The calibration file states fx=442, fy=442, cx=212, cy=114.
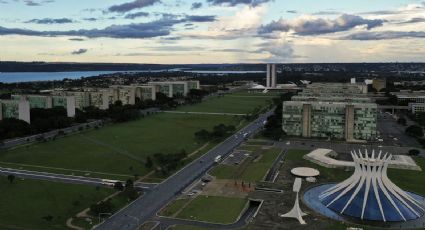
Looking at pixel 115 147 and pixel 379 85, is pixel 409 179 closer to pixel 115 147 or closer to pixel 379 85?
pixel 115 147

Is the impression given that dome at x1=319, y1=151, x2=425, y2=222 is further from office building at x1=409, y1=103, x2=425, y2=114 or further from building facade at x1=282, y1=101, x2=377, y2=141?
office building at x1=409, y1=103, x2=425, y2=114

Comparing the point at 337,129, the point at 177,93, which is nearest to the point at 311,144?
the point at 337,129

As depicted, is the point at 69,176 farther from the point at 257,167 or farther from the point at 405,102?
the point at 405,102

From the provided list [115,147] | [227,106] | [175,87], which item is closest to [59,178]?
[115,147]

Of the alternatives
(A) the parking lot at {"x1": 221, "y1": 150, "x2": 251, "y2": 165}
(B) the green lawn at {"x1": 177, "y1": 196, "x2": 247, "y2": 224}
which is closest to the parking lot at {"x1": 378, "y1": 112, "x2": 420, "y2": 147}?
(A) the parking lot at {"x1": 221, "y1": 150, "x2": 251, "y2": 165}

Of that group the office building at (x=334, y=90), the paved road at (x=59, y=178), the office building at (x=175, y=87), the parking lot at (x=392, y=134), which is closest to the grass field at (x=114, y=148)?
the paved road at (x=59, y=178)

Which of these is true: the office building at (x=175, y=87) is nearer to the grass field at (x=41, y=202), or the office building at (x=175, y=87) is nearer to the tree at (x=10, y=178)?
the tree at (x=10, y=178)

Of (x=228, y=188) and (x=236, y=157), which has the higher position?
(x=236, y=157)
